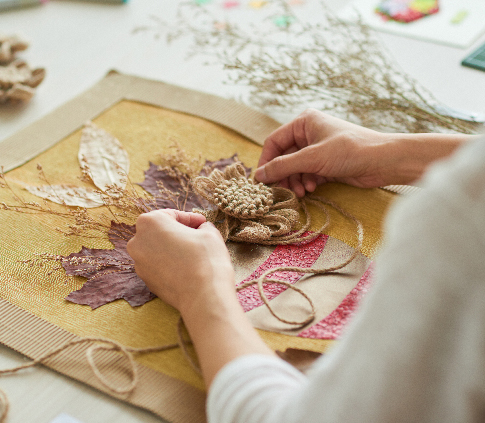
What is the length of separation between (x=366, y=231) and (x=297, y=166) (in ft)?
0.51

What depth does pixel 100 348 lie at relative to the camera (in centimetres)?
59

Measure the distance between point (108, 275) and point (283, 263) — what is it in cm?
27

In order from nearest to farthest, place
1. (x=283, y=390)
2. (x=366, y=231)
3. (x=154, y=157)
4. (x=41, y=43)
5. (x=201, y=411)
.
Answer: (x=283, y=390), (x=201, y=411), (x=366, y=231), (x=154, y=157), (x=41, y=43)

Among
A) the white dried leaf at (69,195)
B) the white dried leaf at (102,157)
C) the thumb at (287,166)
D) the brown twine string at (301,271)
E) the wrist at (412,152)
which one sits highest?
the wrist at (412,152)

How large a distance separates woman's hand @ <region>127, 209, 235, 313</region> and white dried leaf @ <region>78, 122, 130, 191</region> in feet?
0.75

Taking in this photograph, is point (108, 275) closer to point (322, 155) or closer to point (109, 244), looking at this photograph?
point (109, 244)

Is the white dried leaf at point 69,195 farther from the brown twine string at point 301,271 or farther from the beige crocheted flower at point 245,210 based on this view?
the brown twine string at point 301,271

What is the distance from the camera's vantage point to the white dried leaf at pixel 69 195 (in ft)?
2.65

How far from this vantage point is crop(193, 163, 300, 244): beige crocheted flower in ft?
2.28

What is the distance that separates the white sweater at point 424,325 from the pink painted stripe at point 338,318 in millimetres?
230

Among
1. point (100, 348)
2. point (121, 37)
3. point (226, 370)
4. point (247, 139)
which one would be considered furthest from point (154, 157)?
point (121, 37)

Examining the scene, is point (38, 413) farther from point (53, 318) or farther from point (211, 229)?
point (211, 229)

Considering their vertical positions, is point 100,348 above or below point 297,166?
below

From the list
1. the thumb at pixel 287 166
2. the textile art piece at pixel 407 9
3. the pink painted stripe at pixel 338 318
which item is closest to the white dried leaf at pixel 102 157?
the thumb at pixel 287 166
